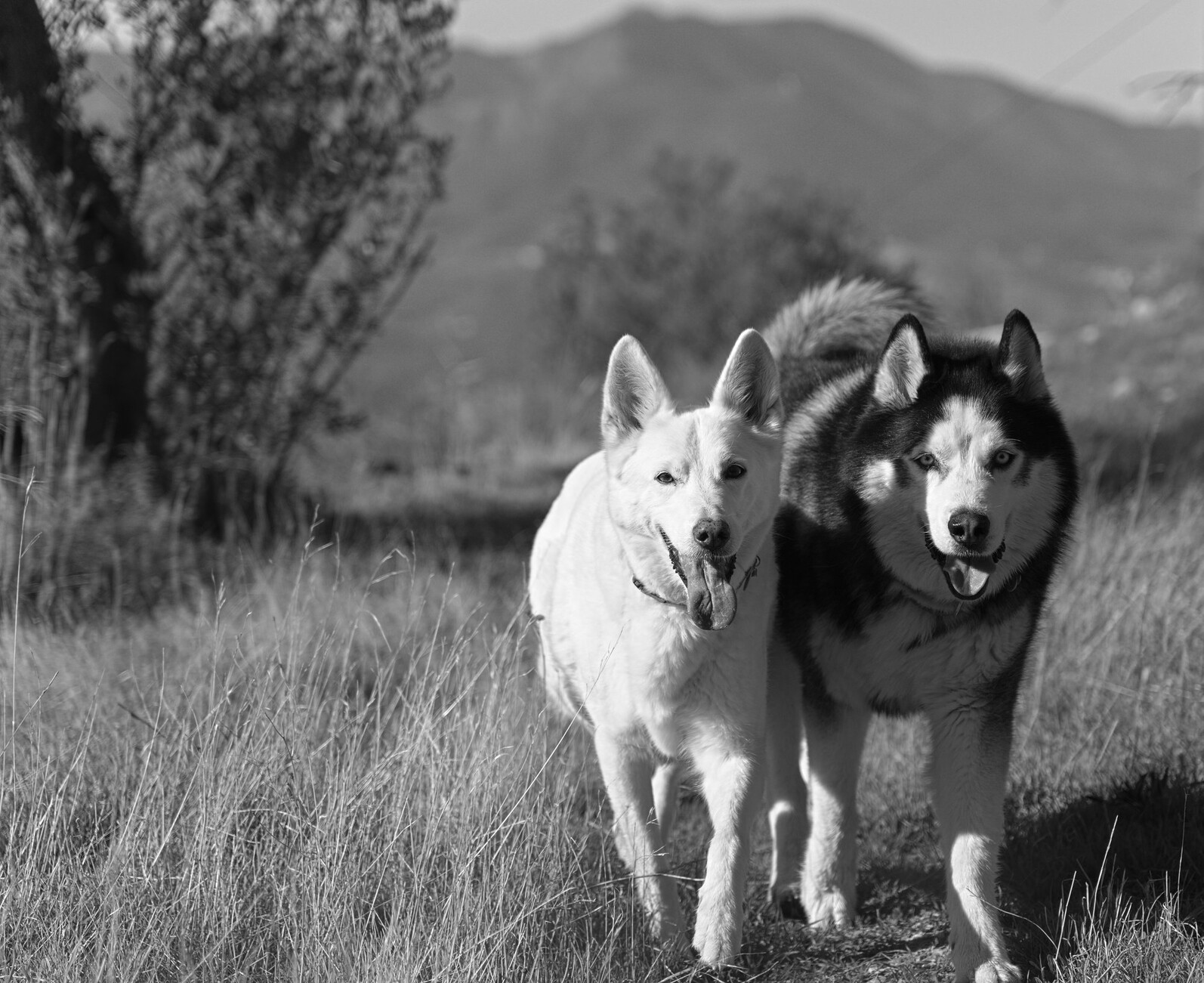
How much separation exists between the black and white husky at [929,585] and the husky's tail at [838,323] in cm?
86

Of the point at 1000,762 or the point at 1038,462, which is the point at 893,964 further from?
the point at 1038,462

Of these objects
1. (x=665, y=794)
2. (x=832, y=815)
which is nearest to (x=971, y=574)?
(x=832, y=815)

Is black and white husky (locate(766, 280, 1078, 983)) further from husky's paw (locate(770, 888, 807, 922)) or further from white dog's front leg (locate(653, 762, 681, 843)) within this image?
white dog's front leg (locate(653, 762, 681, 843))

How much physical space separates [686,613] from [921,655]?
2.51ft

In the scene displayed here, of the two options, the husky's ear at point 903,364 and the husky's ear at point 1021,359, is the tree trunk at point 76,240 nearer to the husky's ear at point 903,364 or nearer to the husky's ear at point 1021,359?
the husky's ear at point 903,364

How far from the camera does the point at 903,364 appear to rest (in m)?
3.79

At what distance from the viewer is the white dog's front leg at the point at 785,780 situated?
165 inches

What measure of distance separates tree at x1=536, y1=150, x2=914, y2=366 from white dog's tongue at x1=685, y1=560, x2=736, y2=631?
55.8 feet

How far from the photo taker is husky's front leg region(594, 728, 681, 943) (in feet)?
11.8

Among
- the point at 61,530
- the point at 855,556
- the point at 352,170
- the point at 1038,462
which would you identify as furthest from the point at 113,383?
the point at 1038,462

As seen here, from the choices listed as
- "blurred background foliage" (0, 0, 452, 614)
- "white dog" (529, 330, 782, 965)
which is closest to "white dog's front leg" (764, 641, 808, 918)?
"white dog" (529, 330, 782, 965)

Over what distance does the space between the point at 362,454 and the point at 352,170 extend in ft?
11.8

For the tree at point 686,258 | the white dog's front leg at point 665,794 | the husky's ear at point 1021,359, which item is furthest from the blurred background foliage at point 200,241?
the tree at point 686,258

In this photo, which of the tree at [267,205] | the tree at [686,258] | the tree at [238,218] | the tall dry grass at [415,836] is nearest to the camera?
the tall dry grass at [415,836]
